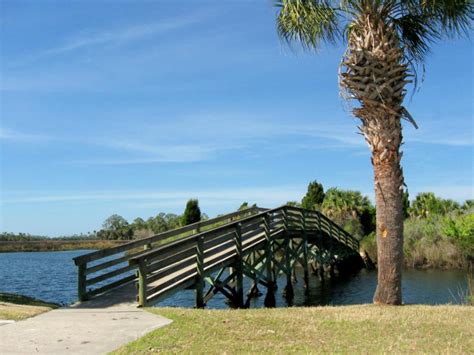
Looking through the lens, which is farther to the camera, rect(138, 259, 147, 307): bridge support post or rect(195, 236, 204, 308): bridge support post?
rect(195, 236, 204, 308): bridge support post

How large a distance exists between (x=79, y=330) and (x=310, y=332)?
378 cm

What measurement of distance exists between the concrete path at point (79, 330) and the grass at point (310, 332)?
1.23ft

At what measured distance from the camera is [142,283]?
1139 cm

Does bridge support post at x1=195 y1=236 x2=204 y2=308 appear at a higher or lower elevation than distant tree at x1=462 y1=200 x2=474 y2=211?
lower

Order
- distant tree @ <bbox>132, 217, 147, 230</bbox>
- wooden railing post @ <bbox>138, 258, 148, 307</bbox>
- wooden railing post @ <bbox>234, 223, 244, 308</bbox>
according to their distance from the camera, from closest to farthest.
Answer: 1. wooden railing post @ <bbox>138, 258, 148, 307</bbox>
2. wooden railing post @ <bbox>234, 223, 244, 308</bbox>
3. distant tree @ <bbox>132, 217, 147, 230</bbox>

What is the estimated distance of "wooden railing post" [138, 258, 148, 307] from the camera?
36.9ft

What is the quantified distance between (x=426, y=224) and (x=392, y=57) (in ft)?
76.4

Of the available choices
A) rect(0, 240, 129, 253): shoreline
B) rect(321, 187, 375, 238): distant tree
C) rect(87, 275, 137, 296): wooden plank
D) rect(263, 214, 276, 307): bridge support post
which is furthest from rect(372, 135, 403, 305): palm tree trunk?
rect(0, 240, 129, 253): shoreline

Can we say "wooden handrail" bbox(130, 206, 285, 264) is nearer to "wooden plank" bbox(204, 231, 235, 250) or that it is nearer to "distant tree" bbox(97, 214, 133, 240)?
"wooden plank" bbox(204, 231, 235, 250)

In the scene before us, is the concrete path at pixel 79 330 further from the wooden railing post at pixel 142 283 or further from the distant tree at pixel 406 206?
the distant tree at pixel 406 206

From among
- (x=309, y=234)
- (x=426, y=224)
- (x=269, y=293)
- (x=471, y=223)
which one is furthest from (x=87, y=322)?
(x=426, y=224)

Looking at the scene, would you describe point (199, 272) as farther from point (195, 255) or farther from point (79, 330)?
point (79, 330)

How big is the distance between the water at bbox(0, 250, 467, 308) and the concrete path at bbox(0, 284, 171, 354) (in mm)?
7370

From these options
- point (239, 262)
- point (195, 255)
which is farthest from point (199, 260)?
point (239, 262)
